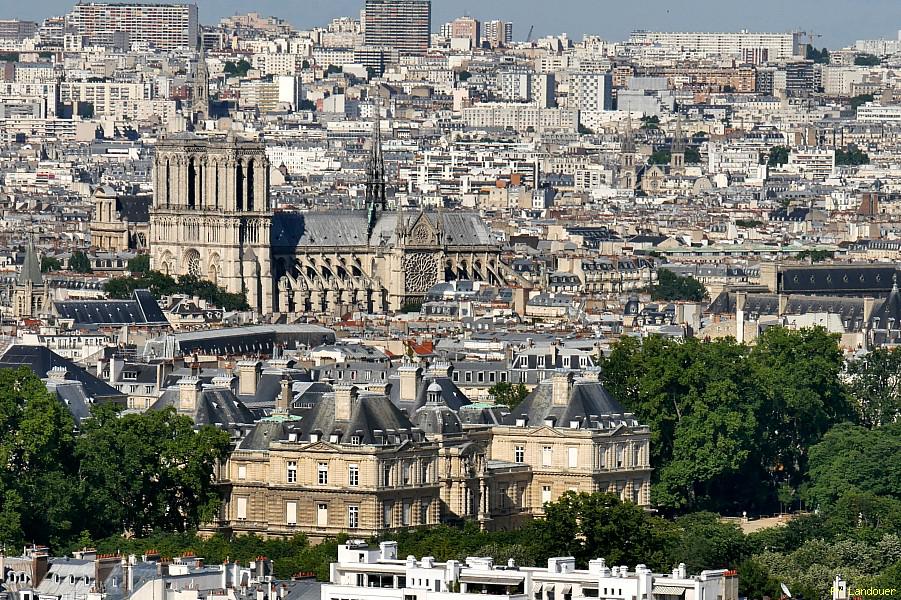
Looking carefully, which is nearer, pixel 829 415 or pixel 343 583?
pixel 343 583

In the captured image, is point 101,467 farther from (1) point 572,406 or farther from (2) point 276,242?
(2) point 276,242

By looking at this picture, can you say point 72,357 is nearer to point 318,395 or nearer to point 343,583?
point 318,395

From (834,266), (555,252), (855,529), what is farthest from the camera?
(555,252)

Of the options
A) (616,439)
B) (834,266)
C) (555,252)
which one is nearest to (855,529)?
(616,439)

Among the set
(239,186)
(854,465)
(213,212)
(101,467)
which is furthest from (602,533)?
(239,186)

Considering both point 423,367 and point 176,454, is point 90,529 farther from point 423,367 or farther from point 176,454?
point 423,367

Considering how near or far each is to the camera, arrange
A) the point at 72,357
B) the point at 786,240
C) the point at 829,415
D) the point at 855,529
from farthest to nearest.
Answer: the point at 786,240
the point at 72,357
the point at 829,415
the point at 855,529
